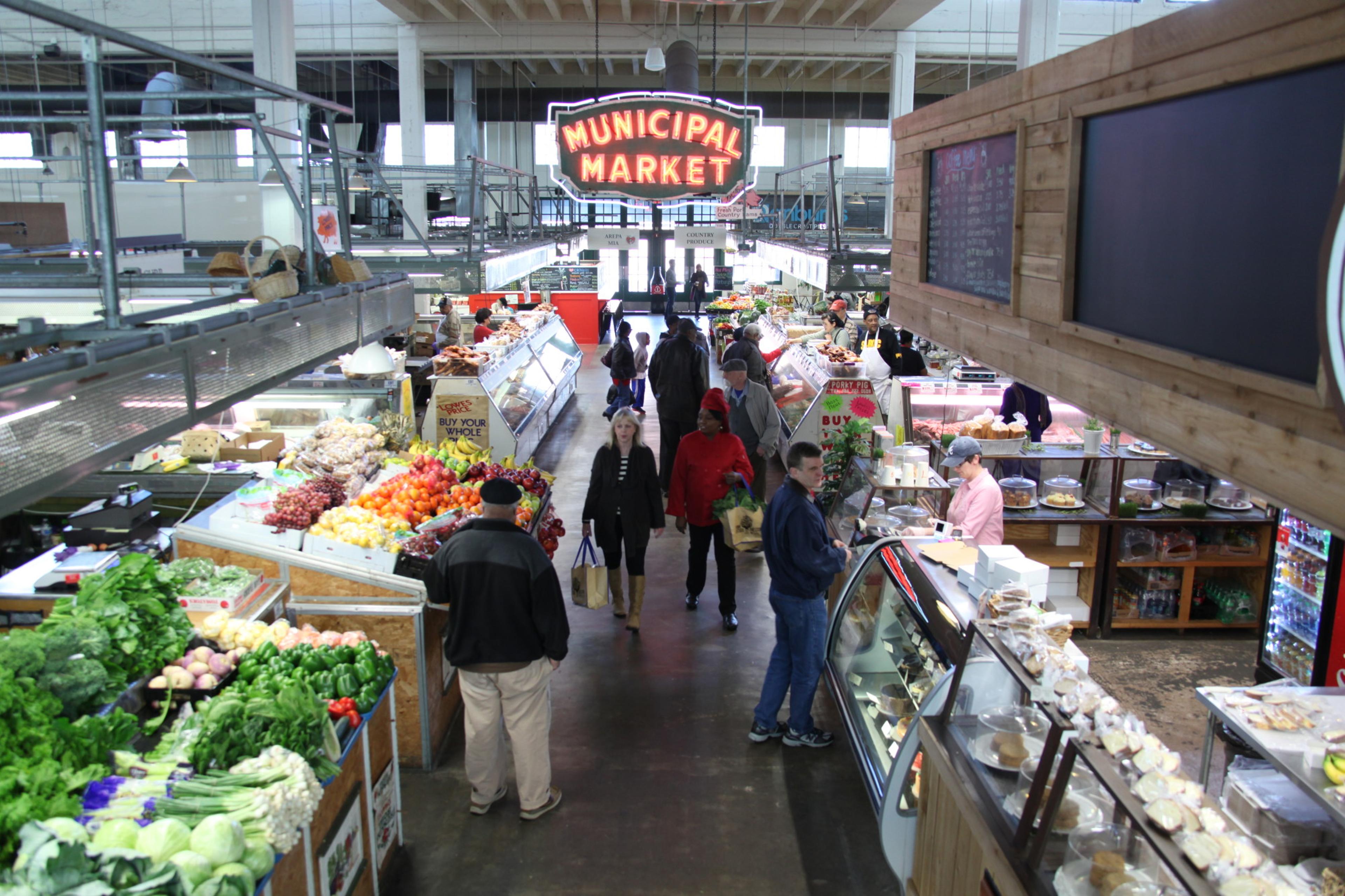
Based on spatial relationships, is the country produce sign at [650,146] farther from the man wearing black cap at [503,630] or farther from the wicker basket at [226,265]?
the man wearing black cap at [503,630]

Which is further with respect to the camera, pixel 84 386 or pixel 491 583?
pixel 491 583

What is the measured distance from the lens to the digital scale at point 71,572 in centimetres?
502

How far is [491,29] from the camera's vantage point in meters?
17.7

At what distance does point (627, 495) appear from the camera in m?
7.01

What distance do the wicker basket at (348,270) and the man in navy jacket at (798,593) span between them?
269cm

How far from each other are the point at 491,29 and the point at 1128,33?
55.1 feet

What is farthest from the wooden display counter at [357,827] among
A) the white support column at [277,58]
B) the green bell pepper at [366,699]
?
the white support column at [277,58]

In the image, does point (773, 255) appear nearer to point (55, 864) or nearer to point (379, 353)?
point (379, 353)

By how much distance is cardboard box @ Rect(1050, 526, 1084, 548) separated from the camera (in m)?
7.27

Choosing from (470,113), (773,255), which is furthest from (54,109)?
(773,255)

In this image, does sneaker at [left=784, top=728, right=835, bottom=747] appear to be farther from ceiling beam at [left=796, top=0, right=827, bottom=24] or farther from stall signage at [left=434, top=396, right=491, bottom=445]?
ceiling beam at [left=796, top=0, right=827, bottom=24]

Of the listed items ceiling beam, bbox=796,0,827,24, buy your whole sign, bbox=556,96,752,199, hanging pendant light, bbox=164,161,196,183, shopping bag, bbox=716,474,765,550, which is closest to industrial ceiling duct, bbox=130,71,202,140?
hanging pendant light, bbox=164,161,196,183

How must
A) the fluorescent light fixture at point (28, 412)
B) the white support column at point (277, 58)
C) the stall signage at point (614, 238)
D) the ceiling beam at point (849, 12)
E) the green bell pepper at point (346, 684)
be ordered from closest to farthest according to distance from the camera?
the fluorescent light fixture at point (28, 412) → the green bell pepper at point (346, 684) → the white support column at point (277, 58) → the stall signage at point (614, 238) → the ceiling beam at point (849, 12)

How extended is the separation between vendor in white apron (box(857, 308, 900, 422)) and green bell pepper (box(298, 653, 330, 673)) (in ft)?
20.2
